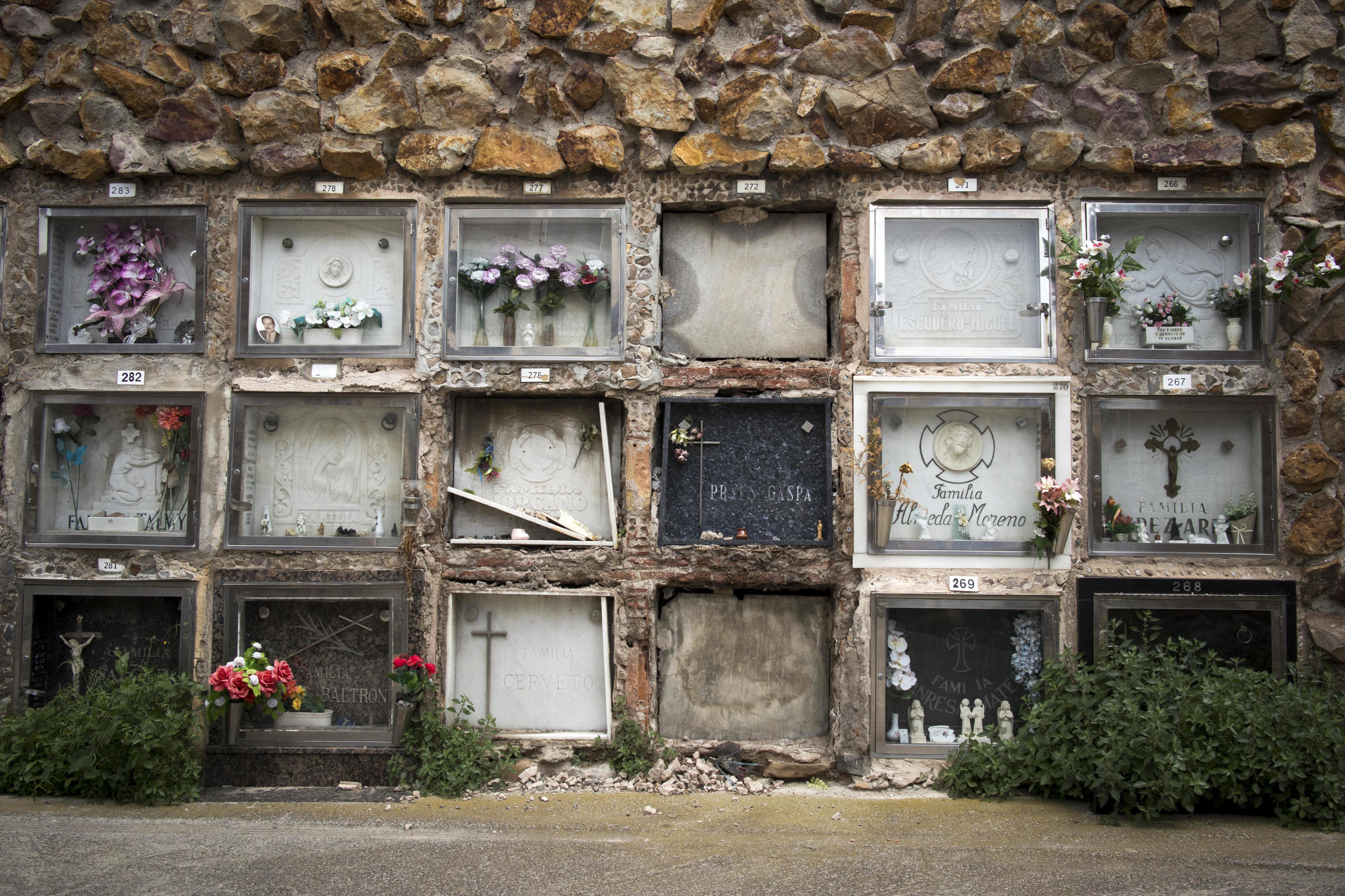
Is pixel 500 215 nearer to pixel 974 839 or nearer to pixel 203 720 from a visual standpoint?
pixel 203 720

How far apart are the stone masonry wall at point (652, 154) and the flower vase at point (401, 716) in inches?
13.0

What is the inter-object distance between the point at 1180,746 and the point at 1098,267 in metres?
2.49

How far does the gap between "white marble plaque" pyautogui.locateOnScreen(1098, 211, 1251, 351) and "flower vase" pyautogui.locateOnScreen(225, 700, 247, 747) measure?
213 inches

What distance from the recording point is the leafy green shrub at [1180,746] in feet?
13.1

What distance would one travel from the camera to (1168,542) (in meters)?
4.77

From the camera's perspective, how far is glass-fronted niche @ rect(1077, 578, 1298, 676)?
4.64m

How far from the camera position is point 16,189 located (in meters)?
4.96

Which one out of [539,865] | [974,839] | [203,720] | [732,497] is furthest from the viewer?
[732,497]

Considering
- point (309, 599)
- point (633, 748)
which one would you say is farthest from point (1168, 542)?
point (309, 599)

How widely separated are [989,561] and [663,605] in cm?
189

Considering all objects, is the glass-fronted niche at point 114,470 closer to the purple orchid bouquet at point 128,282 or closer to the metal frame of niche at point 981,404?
the purple orchid bouquet at point 128,282

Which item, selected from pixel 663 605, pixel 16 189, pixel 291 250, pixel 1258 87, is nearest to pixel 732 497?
pixel 663 605

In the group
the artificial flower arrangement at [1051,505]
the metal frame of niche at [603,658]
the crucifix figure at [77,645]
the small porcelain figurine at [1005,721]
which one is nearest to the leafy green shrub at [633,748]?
the metal frame of niche at [603,658]

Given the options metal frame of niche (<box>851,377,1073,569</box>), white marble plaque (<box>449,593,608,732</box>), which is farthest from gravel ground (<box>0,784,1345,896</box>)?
metal frame of niche (<box>851,377,1073,569</box>)
